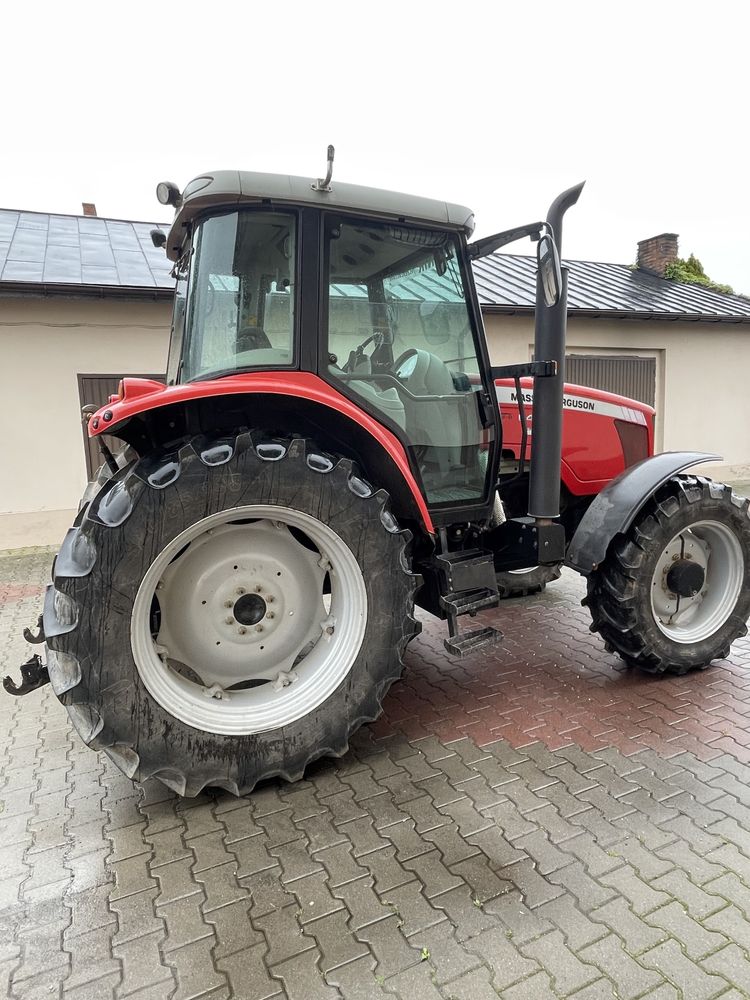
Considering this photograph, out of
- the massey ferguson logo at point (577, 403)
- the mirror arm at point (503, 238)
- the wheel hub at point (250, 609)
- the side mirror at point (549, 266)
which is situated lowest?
the wheel hub at point (250, 609)

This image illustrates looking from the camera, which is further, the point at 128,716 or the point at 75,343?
the point at 75,343

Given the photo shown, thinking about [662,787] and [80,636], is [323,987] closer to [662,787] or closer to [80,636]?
[80,636]

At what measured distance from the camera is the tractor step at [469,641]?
9.31 feet

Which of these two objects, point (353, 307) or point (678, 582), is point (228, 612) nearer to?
point (353, 307)

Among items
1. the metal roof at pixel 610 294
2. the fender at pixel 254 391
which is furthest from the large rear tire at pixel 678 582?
the metal roof at pixel 610 294

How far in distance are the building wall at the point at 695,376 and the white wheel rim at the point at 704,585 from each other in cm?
722

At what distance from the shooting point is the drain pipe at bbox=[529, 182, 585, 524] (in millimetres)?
2850

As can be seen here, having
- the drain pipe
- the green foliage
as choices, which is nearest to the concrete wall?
the drain pipe

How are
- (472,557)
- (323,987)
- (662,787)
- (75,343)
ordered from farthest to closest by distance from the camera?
(75,343) < (472,557) < (662,787) < (323,987)

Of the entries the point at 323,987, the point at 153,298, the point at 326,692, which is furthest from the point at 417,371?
the point at 153,298

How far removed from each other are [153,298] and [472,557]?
5851 mm

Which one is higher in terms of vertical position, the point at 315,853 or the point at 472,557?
the point at 472,557

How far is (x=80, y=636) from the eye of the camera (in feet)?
7.11

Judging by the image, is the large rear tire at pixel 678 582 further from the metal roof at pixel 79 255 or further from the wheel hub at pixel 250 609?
the metal roof at pixel 79 255
